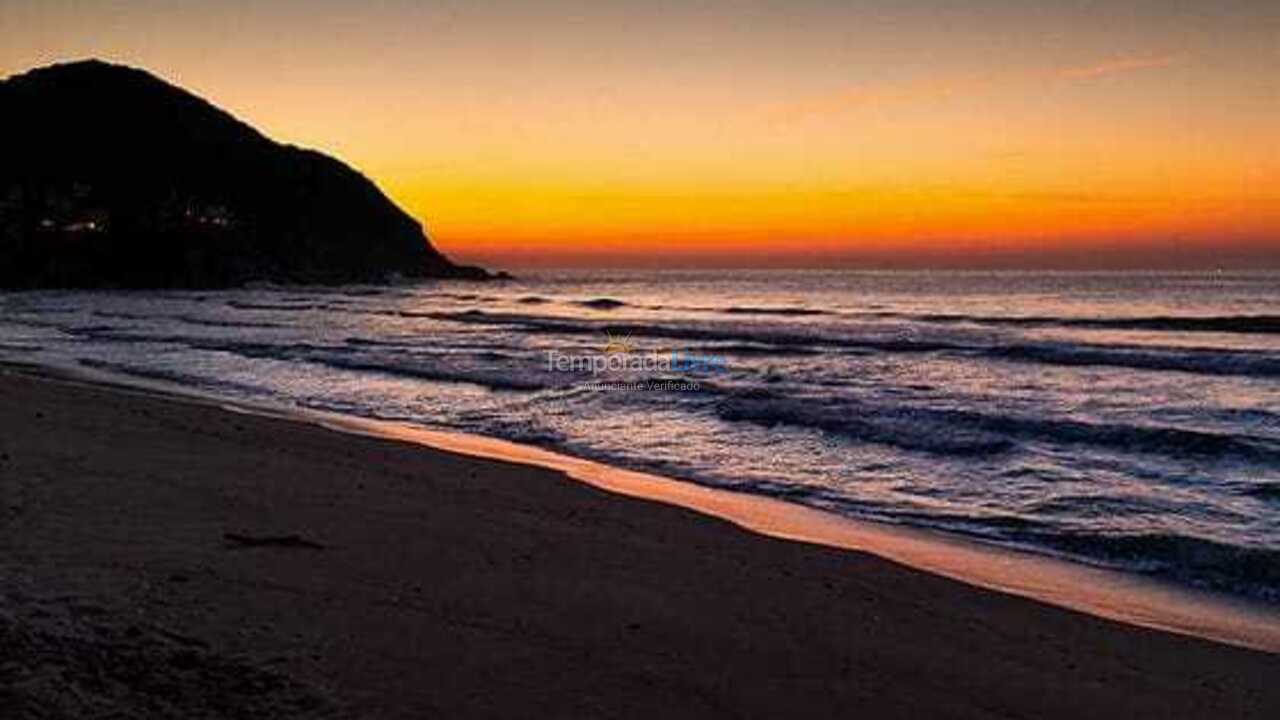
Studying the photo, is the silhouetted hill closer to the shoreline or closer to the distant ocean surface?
the distant ocean surface

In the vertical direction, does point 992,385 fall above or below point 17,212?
below

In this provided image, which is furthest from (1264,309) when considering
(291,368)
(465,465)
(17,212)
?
(17,212)

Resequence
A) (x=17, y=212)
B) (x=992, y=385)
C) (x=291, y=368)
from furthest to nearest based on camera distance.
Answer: (x=17, y=212)
(x=291, y=368)
(x=992, y=385)

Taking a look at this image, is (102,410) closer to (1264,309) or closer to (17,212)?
(1264,309)

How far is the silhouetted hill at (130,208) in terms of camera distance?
118438 mm

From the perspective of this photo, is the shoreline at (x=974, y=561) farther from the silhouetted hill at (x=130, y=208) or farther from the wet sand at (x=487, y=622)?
the silhouetted hill at (x=130, y=208)

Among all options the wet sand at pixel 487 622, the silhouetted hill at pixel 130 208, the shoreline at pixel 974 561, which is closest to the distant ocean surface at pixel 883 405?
the shoreline at pixel 974 561

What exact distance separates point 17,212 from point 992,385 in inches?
5423

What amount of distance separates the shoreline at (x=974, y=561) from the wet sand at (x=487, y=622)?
1.77 feet

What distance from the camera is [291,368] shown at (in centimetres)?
2625

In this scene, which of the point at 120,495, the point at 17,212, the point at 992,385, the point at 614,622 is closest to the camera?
the point at 614,622

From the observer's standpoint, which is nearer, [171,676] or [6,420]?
[171,676]

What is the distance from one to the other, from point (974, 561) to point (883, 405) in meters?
11.2

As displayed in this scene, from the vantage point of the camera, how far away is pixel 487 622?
5406mm
